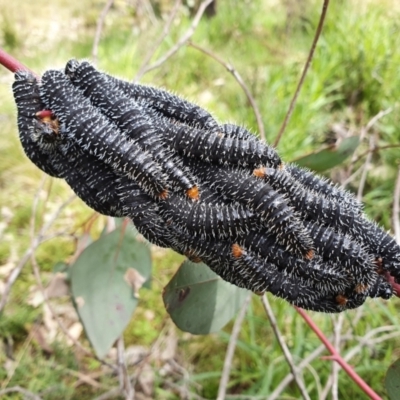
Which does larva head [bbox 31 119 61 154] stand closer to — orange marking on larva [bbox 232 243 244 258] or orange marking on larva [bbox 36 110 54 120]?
orange marking on larva [bbox 36 110 54 120]

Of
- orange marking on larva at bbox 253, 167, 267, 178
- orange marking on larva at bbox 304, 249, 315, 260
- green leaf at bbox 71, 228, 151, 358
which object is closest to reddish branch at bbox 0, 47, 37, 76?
orange marking on larva at bbox 253, 167, 267, 178

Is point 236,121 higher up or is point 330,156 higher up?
point 330,156

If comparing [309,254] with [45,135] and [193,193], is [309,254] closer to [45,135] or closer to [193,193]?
[193,193]

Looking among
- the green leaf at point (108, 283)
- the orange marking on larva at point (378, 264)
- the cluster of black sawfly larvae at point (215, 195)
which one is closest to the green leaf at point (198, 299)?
the green leaf at point (108, 283)

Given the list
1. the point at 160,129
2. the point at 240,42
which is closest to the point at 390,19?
the point at 240,42

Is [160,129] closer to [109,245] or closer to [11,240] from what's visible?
[109,245]

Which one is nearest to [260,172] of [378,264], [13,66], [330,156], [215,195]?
[215,195]
